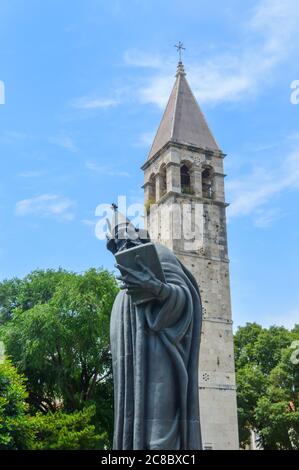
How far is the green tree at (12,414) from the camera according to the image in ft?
53.4

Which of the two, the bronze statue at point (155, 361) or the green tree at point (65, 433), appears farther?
the green tree at point (65, 433)

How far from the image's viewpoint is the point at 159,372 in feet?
17.8

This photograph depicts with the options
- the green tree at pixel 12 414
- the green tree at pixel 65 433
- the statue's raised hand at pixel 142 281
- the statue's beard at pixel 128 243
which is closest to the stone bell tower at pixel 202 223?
the green tree at pixel 65 433

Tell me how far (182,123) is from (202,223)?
24.3ft

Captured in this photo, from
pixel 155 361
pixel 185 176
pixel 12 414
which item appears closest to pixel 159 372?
pixel 155 361

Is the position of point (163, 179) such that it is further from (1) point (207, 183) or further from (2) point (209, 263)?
(2) point (209, 263)

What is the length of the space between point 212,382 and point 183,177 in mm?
13888

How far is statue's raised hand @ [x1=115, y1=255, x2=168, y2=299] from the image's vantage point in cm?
536

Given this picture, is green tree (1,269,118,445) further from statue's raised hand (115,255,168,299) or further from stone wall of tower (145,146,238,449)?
statue's raised hand (115,255,168,299)

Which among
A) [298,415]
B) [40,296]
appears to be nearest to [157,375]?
[40,296]

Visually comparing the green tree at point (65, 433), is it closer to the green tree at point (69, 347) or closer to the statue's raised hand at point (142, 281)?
the green tree at point (69, 347)

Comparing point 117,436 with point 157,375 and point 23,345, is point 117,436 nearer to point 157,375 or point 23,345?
point 157,375

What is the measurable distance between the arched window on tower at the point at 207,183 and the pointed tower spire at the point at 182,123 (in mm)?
1660

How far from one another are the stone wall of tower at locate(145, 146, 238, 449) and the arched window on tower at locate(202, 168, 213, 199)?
0.36 metres
